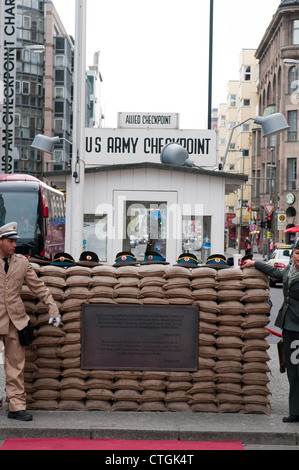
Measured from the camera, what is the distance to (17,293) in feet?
23.7

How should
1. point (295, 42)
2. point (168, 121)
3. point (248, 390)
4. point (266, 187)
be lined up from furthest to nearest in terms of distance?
point (266, 187) < point (295, 42) < point (168, 121) < point (248, 390)

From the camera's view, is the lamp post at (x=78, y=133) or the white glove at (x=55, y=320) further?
the lamp post at (x=78, y=133)

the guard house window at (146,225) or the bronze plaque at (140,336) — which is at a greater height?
the guard house window at (146,225)

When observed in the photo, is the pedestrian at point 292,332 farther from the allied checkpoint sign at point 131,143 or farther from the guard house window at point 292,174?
the guard house window at point 292,174

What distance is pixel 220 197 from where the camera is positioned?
15117 mm

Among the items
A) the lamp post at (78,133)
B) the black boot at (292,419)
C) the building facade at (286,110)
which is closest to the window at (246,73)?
the building facade at (286,110)

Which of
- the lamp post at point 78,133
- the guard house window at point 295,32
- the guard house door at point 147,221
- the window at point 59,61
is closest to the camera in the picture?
the lamp post at point 78,133

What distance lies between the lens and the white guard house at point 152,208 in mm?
14609

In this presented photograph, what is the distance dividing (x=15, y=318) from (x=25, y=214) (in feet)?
57.5

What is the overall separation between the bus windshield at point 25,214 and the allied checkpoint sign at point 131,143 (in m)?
8.64

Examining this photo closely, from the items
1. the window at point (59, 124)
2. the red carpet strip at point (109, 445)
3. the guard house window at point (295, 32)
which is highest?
the guard house window at point (295, 32)

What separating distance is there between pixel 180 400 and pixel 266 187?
243 ft

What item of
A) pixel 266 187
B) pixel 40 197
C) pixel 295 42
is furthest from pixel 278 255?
pixel 266 187
